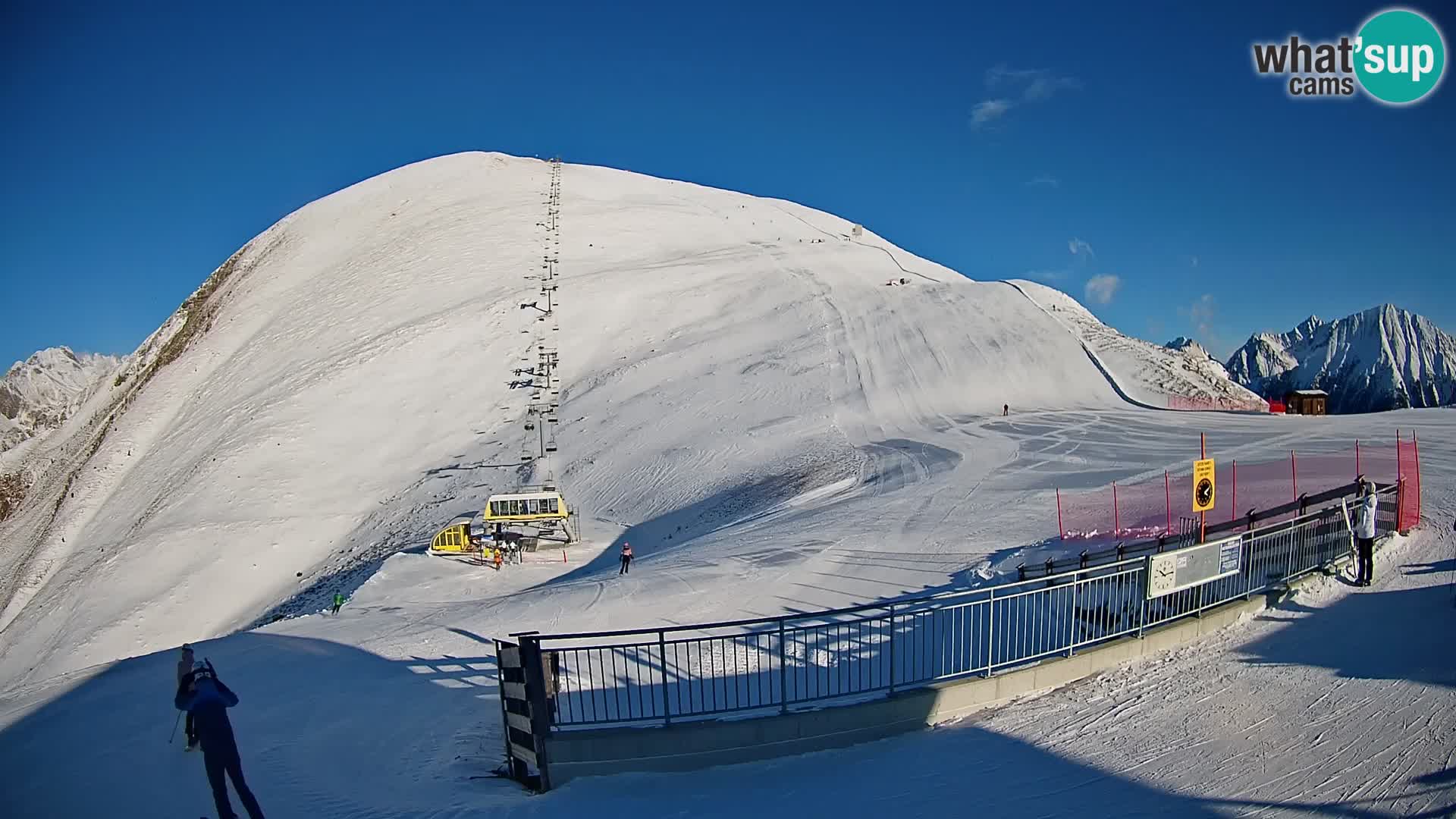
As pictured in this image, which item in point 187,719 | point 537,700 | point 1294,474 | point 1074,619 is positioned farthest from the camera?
point 1294,474

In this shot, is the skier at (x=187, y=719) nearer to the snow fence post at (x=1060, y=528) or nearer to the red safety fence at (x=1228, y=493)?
the snow fence post at (x=1060, y=528)

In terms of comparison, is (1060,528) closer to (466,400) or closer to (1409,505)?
(1409,505)

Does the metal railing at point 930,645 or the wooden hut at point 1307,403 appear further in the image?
the wooden hut at point 1307,403

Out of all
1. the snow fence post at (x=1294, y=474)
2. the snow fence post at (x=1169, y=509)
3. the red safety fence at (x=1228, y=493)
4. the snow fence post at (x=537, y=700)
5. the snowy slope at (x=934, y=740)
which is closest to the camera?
the snowy slope at (x=934, y=740)

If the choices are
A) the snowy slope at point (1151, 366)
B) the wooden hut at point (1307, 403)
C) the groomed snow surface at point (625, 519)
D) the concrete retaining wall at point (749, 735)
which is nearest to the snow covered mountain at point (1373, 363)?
the snowy slope at point (1151, 366)

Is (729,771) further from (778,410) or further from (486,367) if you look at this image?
(486,367)

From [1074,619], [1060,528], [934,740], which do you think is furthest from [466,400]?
[934,740]
